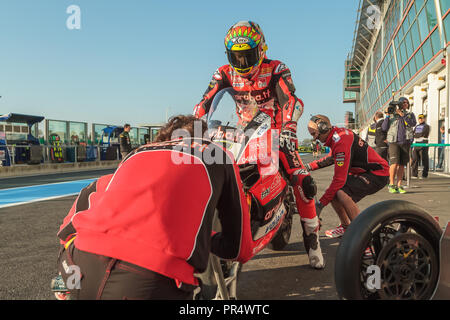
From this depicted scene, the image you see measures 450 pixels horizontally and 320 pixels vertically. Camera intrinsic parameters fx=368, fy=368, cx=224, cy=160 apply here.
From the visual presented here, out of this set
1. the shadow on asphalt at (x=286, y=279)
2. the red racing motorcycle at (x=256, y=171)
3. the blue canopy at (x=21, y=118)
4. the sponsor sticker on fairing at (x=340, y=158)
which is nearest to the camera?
the red racing motorcycle at (x=256, y=171)

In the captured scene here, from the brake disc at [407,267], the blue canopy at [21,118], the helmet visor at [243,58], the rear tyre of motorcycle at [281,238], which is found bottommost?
the rear tyre of motorcycle at [281,238]

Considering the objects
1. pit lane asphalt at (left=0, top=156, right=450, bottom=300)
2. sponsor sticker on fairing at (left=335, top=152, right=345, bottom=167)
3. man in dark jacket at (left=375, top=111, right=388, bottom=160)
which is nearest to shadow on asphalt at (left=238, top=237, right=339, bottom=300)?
pit lane asphalt at (left=0, top=156, right=450, bottom=300)

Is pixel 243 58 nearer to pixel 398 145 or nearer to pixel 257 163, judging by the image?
pixel 257 163

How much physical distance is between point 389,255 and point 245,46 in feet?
5.98

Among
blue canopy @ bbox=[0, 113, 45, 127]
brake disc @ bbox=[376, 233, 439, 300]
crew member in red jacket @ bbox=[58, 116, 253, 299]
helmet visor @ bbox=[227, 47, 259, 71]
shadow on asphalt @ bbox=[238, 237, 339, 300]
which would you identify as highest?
blue canopy @ bbox=[0, 113, 45, 127]

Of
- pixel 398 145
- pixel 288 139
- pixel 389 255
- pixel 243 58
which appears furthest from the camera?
pixel 398 145

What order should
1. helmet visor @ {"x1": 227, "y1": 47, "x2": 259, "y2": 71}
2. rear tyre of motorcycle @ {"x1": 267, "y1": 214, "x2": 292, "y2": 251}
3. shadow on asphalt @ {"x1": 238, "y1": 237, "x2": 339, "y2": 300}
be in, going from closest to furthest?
shadow on asphalt @ {"x1": 238, "y1": 237, "x2": 339, "y2": 300} → helmet visor @ {"x1": 227, "y1": 47, "x2": 259, "y2": 71} → rear tyre of motorcycle @ {"x1": 267, "y1": 214, "x2": 292, "y2": 251}

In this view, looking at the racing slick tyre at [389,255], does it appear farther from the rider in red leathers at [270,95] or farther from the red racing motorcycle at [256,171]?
the rider in red leathers at [270,95]

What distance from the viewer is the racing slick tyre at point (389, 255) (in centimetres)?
177

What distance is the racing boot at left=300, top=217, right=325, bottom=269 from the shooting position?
3.10m

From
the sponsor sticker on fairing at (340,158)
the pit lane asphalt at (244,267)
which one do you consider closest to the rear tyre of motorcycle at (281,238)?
the pit lane asphalt at (244,267)

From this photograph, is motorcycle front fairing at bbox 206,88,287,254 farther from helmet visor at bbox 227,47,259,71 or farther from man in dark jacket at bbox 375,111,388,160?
man in dark jacket at bbox 375,111,388,160

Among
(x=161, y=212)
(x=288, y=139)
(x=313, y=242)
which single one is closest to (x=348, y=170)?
(x=313, y=242)

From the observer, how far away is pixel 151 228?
→ 53.6 inches
